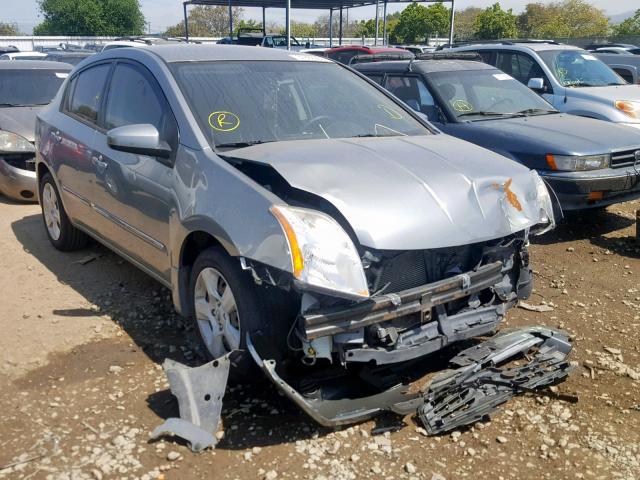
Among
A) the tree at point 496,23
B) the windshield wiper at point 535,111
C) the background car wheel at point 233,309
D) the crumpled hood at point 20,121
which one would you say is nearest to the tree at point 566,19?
the tree at point 496,23

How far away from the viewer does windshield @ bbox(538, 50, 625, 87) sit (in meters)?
9.07

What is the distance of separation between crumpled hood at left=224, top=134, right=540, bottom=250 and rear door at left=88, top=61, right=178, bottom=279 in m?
0.60

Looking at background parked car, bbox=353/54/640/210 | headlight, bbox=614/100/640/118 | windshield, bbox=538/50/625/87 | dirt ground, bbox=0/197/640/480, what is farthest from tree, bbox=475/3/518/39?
dirt ground, bbox=0/197/640/480

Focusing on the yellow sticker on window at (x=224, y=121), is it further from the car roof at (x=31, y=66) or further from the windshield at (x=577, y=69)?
the windshield at (x=577, y=69)

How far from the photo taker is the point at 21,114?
7953mm

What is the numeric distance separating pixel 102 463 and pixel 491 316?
→ 6.85 ft

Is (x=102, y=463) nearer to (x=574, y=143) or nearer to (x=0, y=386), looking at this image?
(x=0, y=386)

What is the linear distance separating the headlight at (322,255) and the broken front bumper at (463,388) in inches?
18.6

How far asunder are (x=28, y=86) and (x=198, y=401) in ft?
23.1

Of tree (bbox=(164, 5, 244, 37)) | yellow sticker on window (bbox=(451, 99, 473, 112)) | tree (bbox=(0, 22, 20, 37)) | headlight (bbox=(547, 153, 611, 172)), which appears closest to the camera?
headlight (bbox=(547, 153, 611, 172))

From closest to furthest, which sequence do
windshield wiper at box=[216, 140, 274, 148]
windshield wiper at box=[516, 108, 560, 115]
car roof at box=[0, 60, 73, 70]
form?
windshield wiper at box=[216, 140, 274, 148] < windshield wiper at box=[516, 108, 560, 115] < car roof at box=[0, 60, 73, 70]

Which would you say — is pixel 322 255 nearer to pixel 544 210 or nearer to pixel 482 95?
pixel 544 210

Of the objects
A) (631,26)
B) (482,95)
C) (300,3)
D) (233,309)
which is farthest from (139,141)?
(631,26)

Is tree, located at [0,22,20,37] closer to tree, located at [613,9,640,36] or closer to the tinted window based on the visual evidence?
tree, located at [613,9,640,36]
